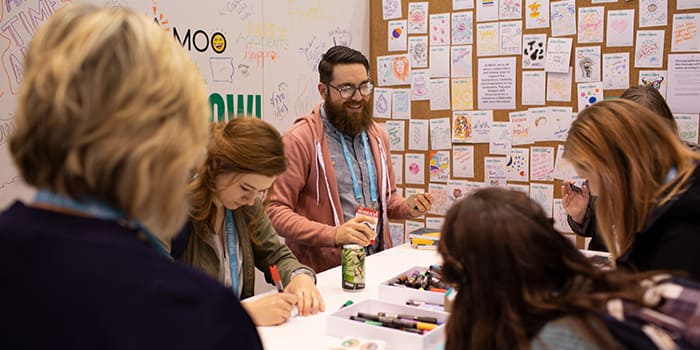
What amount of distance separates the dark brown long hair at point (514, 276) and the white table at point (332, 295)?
21 centimetres

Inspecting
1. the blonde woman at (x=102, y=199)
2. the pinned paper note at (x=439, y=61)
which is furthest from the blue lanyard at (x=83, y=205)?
the pinned paper note at (x=439, y=61)

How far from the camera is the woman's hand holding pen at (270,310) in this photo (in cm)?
186

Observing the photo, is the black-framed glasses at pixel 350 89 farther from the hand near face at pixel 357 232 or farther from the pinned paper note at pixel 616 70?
the pinned paper note at pixel 616 70

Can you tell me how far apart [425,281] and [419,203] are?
767 mm

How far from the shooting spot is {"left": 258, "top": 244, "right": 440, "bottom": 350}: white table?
1745 mm

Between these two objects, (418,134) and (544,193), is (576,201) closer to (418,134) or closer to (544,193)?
→ (544,193)

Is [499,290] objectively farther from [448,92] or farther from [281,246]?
[448,92]

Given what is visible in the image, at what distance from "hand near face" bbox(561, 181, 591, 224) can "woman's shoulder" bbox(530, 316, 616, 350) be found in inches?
66.5

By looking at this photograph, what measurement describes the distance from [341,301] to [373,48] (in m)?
2.87

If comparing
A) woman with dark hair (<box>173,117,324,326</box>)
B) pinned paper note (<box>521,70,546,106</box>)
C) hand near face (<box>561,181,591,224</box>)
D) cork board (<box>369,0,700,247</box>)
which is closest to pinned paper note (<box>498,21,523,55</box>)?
cork board (<box>369,0,700,247</box>)

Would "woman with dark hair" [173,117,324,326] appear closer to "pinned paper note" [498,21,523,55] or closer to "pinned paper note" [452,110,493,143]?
"pinned paper note" [452,110,493,143]

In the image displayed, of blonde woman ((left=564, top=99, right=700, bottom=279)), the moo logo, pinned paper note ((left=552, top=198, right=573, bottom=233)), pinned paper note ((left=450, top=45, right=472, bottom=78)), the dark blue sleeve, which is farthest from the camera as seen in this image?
pinned paper note ((left=450, top=45, right=472, bottom=78))

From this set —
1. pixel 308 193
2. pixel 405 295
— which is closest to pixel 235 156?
pixel 405 295

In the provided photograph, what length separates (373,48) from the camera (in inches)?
182
